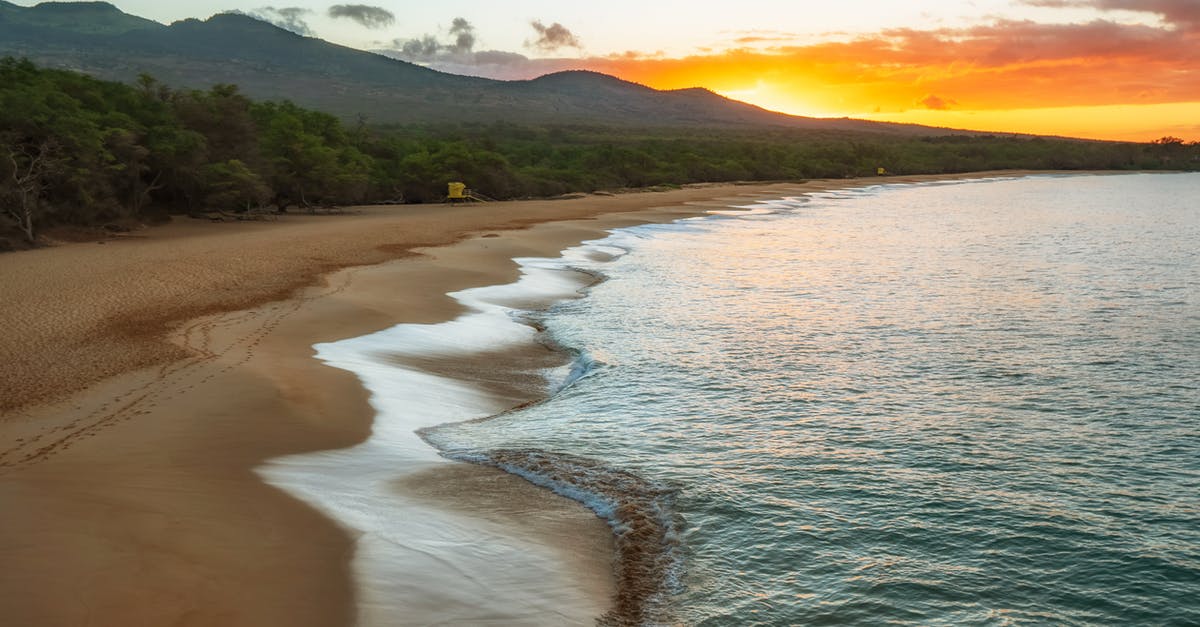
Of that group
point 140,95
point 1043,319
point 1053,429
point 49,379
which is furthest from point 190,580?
point 140,95

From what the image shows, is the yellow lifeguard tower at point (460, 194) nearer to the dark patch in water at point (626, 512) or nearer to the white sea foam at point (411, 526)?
the white sea foam at point (411, 526)

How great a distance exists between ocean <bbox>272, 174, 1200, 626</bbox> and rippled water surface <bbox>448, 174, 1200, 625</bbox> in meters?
0.04

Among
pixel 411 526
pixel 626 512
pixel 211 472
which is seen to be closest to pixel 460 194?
pixel 211 472

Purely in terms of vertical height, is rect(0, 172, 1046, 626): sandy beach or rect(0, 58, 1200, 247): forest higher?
rect(0, 58, 1200, 247): forest

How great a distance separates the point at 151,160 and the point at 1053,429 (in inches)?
1542

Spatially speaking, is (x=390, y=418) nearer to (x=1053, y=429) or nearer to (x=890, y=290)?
(x=1053, y=429)

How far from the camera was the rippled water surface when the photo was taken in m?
8.67

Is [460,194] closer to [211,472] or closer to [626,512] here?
[211,472]

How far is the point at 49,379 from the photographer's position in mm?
13977

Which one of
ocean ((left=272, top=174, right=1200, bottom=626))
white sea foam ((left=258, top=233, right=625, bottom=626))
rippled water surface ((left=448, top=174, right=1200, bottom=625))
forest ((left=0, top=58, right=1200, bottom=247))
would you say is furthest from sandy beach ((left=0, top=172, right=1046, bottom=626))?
forest ((left=0, top=58, right=1200, bottom=247))

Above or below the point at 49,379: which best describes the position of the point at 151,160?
above

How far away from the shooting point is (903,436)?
43.6 ft

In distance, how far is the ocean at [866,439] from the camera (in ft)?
28.4

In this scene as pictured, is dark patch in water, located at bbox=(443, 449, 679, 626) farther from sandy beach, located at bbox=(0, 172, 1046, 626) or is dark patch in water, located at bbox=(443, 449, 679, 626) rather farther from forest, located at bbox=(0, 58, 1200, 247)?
forest, located at bbox=(0, 58, 1200, 247)
